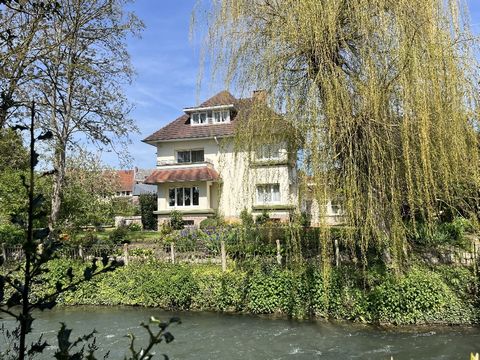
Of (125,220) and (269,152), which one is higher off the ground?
(269,152)

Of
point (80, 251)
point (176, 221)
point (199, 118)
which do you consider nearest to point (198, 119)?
→ point (199, 118)

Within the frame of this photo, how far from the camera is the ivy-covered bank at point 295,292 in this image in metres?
9.12

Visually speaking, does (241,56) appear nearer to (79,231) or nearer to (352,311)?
(352,311)

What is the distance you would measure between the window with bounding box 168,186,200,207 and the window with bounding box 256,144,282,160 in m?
17.1

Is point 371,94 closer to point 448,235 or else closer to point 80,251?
point 448,235

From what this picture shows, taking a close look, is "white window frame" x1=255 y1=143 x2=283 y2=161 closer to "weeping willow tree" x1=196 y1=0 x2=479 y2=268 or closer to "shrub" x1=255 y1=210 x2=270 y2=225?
"weeping willow tree" x1=196 y1=0 x2=479 y2=268

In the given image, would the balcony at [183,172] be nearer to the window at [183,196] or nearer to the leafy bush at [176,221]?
the window at [183,196]

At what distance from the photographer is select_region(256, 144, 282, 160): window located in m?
8.60

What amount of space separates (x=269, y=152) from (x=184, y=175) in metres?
16.7

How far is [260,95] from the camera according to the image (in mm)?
8117

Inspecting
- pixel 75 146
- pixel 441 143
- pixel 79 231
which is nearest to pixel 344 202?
pixel 441 143

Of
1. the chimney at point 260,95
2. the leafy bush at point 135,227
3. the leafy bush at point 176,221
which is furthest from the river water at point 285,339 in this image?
the leafy bush at point 135,227

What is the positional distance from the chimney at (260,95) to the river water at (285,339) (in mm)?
4852

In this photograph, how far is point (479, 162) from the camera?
7492 millimetres
